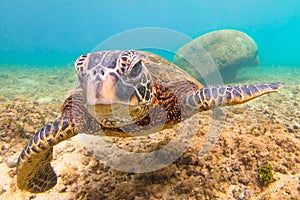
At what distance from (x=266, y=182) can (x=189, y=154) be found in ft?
3.92

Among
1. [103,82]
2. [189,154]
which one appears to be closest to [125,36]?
[189,154]

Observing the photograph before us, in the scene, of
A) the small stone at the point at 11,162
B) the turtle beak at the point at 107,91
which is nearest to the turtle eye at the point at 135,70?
the turtle beak at the point at 107,91

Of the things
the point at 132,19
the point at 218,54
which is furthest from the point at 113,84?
the point at 132,19

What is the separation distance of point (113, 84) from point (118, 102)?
175 millimetres

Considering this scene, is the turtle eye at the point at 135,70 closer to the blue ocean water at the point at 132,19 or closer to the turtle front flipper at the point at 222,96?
the turtle front flipper at the point at 222,96

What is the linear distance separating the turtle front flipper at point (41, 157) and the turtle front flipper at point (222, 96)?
5.86 ft

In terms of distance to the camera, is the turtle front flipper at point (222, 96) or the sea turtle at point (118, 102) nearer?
the sea turtle at point (118, 102)

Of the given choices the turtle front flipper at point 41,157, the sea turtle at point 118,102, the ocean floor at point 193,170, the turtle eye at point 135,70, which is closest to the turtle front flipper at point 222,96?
the sea turtle at point 118,102

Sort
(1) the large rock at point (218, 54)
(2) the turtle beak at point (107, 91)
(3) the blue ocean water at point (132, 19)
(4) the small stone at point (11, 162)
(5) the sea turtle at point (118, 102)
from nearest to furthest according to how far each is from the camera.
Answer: (2) the turtle beak at point (107, 91) → (5) the sea turtle at point (118, 102) → (4) the small stone at point (11, 162) → (1) the large rock at point (218, 54) → (3) the blue ocean water at point (132, 19)

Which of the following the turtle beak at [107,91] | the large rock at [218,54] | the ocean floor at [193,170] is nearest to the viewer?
the turtle beak at [107,91]

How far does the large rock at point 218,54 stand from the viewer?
14305 mm

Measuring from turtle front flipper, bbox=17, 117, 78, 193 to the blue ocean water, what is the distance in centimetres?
14051

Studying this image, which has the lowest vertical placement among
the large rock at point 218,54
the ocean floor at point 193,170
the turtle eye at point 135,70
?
the ocean floor at point 193,170

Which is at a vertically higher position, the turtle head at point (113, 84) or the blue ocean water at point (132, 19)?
the blue ocean water at point (132, 19)
